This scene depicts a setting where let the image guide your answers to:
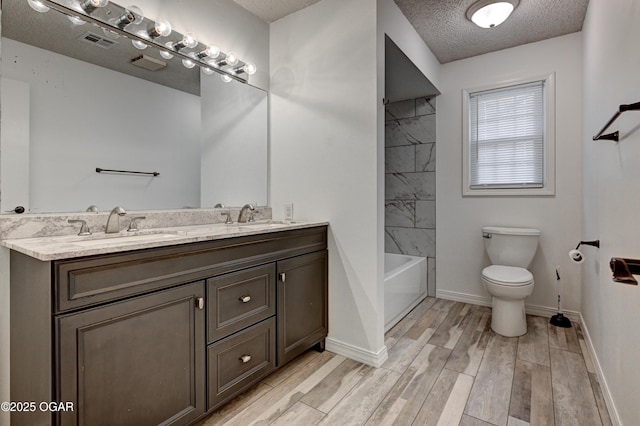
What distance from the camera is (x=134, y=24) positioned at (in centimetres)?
176

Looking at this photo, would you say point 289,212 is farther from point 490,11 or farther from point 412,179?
point 490,11

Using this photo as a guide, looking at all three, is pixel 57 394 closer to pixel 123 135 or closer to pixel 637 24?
pixel 123 135

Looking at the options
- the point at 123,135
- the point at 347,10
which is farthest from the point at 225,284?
the point at 347,10

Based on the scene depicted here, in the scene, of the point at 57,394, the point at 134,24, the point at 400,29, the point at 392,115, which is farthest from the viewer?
the point at 392,115

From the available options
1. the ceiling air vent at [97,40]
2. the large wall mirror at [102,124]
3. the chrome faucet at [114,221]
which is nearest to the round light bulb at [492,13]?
the large wall mirror at [102,124]

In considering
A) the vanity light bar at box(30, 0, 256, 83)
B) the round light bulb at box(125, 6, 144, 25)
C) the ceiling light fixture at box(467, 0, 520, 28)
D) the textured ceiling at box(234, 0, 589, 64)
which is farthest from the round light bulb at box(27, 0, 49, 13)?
the ceiling light fixture at box(467, 0, 520, 28)

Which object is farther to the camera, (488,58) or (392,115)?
(392,115)

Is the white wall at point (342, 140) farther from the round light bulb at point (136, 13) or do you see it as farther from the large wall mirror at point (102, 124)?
the round light bulb at point (136, 13)

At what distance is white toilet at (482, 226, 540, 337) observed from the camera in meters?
2.39

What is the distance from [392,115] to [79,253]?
3.24 m

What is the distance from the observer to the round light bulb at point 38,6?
1.47 meters

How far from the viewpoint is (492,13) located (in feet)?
7.32

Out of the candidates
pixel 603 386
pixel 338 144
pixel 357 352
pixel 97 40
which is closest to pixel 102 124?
pixel 97 40

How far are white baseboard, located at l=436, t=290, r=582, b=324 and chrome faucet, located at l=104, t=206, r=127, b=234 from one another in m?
2.96
